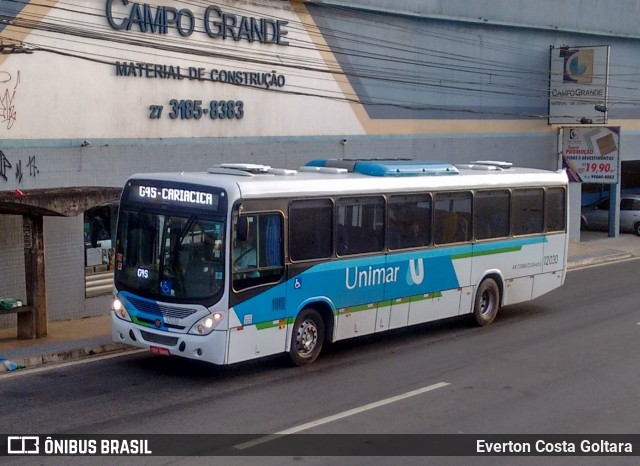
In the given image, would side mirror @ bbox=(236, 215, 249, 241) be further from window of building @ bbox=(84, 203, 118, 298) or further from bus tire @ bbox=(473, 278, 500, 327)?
window of building @ bbox=(84, 203, 118, 298)

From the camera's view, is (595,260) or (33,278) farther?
(595,260)

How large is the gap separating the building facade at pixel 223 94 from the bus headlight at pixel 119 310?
7.48 ft

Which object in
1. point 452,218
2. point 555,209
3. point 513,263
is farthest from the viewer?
point 555,209

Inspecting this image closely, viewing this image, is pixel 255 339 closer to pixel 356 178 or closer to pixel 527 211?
pixel 356 178

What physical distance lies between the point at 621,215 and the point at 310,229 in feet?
79.9

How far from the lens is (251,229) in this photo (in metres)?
12.4

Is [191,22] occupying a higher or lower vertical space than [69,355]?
higher

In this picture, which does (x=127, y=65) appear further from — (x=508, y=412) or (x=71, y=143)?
(x=508, y=412)

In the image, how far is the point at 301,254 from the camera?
42.9ft

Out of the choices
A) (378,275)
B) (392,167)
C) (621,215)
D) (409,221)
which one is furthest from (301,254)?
(621,215)

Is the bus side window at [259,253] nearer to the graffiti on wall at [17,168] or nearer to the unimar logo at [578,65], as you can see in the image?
the graffiti on wall at [17,168]

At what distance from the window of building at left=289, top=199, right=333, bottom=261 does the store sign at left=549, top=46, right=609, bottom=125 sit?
1834cm

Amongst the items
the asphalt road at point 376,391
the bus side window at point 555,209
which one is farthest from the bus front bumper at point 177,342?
the bus side window at point 555,209
